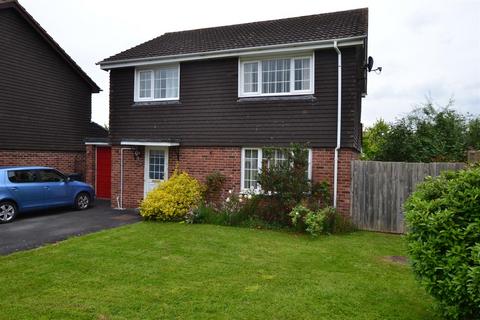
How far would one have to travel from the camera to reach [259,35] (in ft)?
42.2

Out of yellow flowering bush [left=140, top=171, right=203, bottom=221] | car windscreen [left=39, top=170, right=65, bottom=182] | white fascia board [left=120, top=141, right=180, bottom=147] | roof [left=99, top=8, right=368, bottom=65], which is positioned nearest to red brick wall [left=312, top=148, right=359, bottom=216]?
roof [left=99, top=8, right=368, bottom=65]

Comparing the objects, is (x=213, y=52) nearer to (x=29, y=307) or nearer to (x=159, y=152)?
(x=159, y=152)

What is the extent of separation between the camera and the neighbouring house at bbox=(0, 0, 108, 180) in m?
14.7

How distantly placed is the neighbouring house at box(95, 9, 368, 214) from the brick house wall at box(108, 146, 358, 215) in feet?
0.11

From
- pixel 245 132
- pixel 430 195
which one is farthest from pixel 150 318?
pixel 245 132

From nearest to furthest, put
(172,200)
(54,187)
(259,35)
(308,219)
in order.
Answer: (308,219)
(172,200)
(54,187)
(259,35)

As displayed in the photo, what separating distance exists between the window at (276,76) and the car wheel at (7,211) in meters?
7.76

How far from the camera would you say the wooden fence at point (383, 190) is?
10216 millimetres

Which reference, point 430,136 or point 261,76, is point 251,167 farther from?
point 430,136

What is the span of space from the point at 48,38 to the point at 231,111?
9792 millimetres

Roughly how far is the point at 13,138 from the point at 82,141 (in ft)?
11.6

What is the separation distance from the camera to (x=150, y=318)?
4.54 m

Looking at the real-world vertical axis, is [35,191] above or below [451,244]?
below

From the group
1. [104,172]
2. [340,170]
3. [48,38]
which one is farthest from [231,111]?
[48,38]
